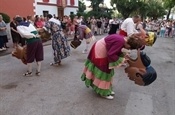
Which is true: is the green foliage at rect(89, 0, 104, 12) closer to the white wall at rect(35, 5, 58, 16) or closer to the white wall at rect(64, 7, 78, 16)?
the white wall at rect(64, 7, 78, 16)

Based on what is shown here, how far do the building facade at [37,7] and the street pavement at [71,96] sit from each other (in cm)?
623

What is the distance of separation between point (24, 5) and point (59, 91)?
Answer: 48.6 feet

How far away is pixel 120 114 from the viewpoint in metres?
4.84

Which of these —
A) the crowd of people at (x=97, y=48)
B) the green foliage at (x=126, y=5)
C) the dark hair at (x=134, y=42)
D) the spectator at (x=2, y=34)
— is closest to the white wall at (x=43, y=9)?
the spectator at (x=2, y=34)

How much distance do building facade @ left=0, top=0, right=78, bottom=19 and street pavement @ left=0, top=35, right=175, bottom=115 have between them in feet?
20.4

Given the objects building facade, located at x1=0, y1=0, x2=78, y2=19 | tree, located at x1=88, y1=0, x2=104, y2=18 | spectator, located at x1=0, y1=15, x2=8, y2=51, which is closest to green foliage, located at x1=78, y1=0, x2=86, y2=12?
tree, located at x1=88, y1=0, x2=104, y2=18

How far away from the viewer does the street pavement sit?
4.99 metres

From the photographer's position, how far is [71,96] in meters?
5.69

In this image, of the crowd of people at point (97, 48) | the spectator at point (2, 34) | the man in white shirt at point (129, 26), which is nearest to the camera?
the crowd of people at point (97, 48)

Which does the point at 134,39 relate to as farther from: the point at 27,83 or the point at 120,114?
the point at 27,83

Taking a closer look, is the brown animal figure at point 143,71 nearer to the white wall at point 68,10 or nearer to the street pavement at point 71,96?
the street pavement at point 71,96

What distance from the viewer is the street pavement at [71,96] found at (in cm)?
499

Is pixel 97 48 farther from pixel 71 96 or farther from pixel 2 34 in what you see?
pixel 2 34

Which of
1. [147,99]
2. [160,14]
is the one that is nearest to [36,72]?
[147,99]
